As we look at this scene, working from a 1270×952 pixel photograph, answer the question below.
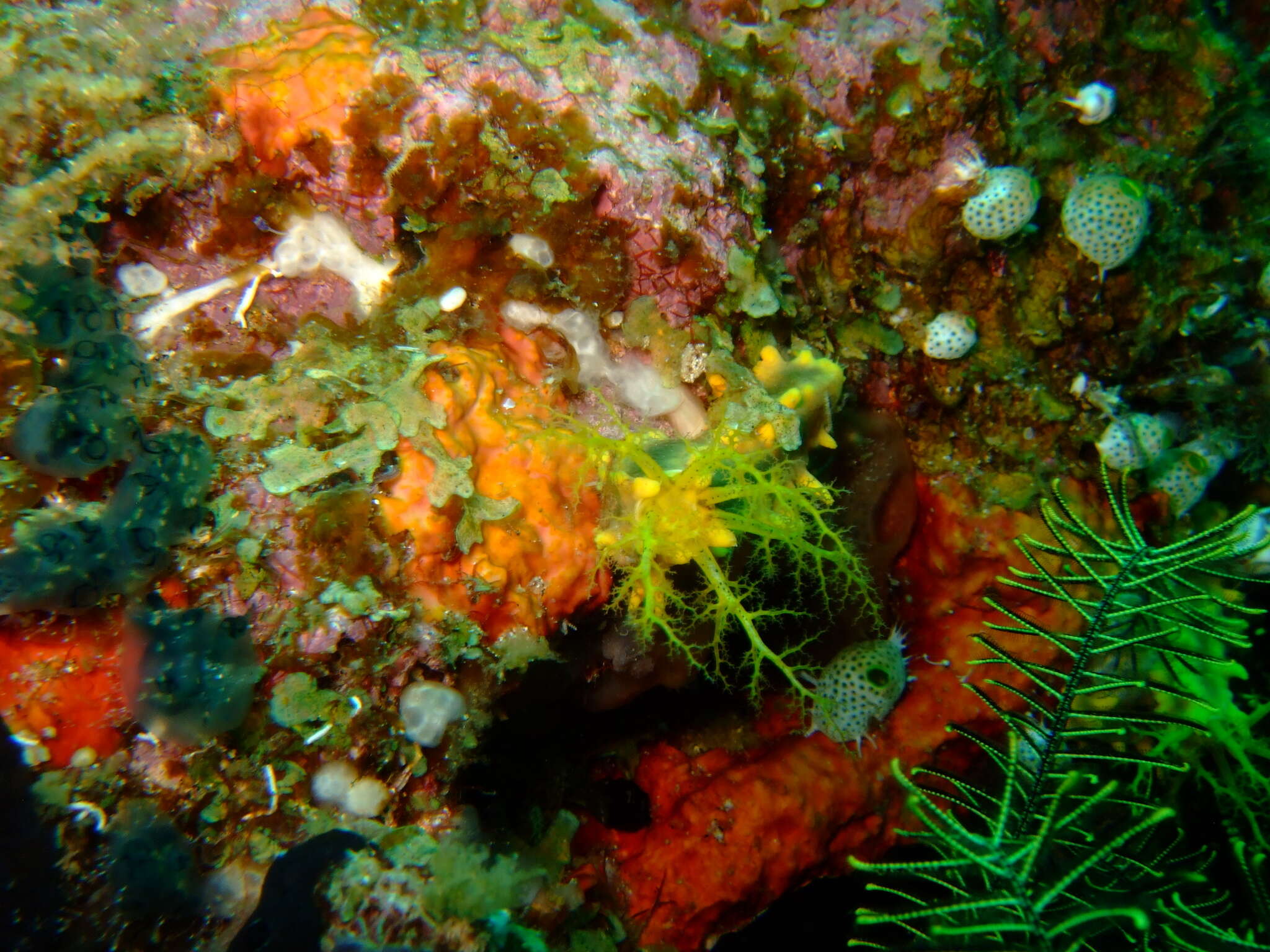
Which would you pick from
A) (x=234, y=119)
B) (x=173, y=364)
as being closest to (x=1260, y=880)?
(x=173, y=364)

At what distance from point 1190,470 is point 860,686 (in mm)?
2580

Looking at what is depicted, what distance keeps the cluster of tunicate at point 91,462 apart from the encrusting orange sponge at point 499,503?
2.29 ft

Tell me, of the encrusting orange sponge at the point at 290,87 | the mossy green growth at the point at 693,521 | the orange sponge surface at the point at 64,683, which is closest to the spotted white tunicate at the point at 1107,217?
the mossy green growth at the point at 693,521

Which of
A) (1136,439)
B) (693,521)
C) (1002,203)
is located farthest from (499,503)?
(1136,439)

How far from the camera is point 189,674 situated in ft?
6.34

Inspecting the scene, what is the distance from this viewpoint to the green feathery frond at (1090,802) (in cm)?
205

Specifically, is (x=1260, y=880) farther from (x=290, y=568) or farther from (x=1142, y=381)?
(x=290, y=568)

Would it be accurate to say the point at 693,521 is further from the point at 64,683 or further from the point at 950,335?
the point at 950,335

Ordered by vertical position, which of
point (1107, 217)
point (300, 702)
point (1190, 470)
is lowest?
point (300, 702)

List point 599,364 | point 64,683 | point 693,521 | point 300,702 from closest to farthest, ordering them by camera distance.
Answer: point 64,683
point 300,702
point 693,521
point 599,364

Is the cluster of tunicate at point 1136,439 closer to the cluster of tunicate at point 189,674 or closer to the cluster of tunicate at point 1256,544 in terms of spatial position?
the cluster of tunicate at point 1256,544

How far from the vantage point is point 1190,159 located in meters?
3.63

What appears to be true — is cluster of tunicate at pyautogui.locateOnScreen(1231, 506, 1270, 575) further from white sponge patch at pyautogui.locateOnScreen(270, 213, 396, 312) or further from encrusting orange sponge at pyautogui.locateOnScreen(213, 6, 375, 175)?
encrusting orange sponge at pyautogui.locateOnScreen(213, 6, 375, 175)

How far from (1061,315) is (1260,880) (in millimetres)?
3160
